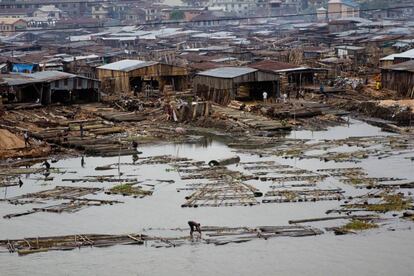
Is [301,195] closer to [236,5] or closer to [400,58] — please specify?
[400,58]

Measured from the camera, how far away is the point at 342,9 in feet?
235

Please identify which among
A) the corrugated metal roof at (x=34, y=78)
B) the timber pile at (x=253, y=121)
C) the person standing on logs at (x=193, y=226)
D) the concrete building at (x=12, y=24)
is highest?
the corrugated metal roof at (x=34, y=78)

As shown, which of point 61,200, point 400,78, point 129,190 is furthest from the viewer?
point 400,78

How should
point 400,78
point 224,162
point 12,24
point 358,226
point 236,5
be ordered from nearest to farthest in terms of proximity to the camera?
point 358,226
point 224,162
point 400,78
point 12,24
point 236,5

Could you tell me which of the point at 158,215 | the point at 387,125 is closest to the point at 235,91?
the point at 387,125

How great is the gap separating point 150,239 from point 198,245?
3.18ft

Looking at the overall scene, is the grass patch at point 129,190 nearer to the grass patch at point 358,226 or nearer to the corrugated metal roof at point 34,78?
the grass patch at point 358,226

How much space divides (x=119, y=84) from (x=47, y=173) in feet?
46.6

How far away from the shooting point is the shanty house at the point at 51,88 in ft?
98.2

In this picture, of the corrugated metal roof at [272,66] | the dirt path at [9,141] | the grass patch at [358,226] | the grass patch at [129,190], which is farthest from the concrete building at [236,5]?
the grass patch at [358,226]

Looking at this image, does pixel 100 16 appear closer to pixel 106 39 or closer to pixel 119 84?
pixel 106 39

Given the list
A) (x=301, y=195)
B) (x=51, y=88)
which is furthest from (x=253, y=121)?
(x=301, y=195)

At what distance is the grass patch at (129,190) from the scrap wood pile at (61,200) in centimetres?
38

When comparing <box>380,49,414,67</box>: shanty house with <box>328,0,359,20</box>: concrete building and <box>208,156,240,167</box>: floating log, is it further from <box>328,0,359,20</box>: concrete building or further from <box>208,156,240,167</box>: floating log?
<box>328,0,359,20</box>: concrete building
